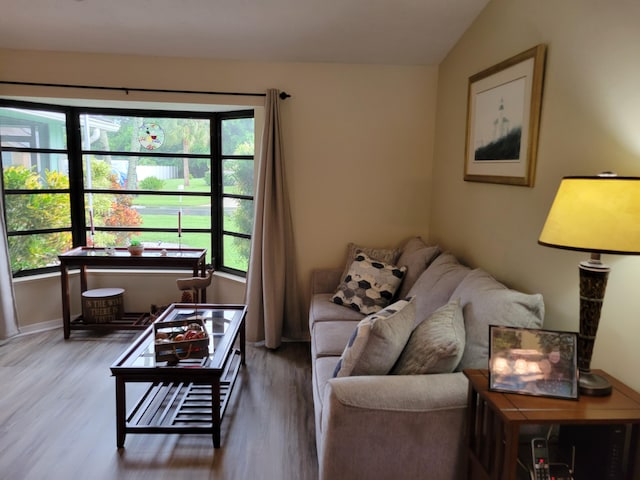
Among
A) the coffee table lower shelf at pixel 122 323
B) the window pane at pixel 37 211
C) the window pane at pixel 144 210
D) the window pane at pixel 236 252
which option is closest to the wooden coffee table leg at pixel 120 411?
the coffee table lower shelf at pixel 122 323

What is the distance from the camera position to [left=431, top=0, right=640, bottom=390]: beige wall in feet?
5.58

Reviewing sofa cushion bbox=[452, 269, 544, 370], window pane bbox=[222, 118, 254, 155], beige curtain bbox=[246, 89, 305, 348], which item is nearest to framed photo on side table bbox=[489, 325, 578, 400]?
sofa cushion bbox=[452, 269, 544, 370]

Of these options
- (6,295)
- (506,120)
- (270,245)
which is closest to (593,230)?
(506,120)

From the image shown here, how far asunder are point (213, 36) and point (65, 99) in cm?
133

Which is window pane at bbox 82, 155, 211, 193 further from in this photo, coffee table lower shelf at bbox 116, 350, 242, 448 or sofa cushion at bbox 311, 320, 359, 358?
sofa cushion at bbox 311, 320, 359, 358

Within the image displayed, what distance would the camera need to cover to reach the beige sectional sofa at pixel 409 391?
Result: 1.71 m

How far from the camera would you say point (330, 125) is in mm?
3730

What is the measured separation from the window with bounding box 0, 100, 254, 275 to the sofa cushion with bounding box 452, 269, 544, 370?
2487 mm

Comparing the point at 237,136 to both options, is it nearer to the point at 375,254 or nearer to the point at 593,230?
the point at 375,254

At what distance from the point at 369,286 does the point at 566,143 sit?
5.37 ft

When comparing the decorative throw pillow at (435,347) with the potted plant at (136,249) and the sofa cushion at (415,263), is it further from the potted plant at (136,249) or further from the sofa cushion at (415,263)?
the potted plant at (136,249)

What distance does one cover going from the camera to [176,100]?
360 cm

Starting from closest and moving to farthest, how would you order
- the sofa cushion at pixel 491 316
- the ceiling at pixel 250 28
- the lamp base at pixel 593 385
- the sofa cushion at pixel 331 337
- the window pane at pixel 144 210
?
the lamp base at pixel 593 385 → the sofa cushion at pixel 491 316 → the sofa cushion at pixel 331 337 → the ceiling at pixel 250 28 → the window pane at pixel 144 210

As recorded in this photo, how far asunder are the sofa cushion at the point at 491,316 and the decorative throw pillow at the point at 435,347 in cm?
8
